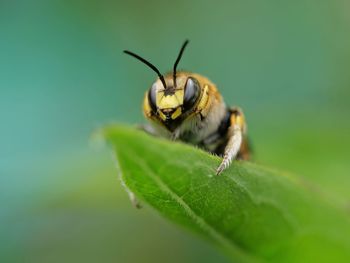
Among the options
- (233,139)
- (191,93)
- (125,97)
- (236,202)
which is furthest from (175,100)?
(125,97)

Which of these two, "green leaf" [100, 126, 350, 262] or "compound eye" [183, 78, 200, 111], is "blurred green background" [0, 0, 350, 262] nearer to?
"green leaf" [100, 126, 350, 262]

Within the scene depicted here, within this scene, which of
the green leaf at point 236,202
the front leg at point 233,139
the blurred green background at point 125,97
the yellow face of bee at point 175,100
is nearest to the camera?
the green leaf at point 236,202

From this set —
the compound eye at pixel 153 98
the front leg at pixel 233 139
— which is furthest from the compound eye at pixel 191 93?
the front leg at pixel 233 139

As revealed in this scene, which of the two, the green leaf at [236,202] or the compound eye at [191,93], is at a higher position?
the compound eye at [191,93]

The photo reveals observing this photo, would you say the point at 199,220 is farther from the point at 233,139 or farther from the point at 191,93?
the point at 191,93

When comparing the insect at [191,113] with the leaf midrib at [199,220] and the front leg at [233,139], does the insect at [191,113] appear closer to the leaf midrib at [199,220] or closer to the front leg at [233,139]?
the front leg at [233,139]

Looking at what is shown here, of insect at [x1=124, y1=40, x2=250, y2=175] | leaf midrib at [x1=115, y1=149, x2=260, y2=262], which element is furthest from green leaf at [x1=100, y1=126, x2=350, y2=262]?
insect at [x1=124, y1=40, x2=250, y2=175]

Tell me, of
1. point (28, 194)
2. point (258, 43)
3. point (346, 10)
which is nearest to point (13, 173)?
point (28, 194)
